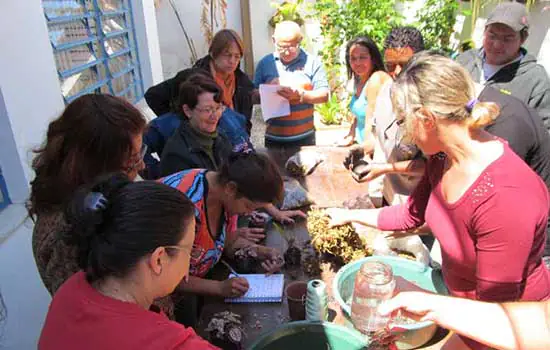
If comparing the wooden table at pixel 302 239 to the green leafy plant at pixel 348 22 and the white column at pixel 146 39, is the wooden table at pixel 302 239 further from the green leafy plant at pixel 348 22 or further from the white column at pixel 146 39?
the green leafy plant at pixel 348 22

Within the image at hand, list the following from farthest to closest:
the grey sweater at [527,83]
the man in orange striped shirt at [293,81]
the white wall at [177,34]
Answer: the white wall at [177,34] < the man in orange striped shirt at [293,81] < the grey sweater at [527,83]

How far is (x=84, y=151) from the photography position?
1.48 m

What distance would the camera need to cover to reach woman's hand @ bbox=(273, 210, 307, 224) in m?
2.36

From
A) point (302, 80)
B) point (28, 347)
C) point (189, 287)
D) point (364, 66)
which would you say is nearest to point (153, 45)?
point (302, 80)

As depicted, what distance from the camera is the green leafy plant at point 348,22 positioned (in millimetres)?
6207

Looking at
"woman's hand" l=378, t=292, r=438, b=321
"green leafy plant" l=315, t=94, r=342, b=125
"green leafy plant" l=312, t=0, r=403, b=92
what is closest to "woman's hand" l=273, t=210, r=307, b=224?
"woman's hand" l=378, t=292, r=438, b=321

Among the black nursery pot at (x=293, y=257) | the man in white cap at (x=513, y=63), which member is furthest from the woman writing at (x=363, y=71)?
the black nursery pot at (x=293, y=257)

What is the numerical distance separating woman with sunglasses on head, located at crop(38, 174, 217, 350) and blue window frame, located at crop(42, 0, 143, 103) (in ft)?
8.55

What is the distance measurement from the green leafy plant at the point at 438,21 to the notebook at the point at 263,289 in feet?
16.9

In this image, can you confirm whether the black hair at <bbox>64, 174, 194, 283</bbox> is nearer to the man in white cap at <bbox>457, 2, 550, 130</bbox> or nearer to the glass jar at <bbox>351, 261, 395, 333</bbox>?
the glass jar at <bbox>351, 261, 395, 333</bbox>

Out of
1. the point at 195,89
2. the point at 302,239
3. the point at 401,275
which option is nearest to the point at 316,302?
the point at 401,275

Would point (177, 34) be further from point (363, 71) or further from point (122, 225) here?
point (122, 225)

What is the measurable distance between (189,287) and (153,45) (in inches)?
175

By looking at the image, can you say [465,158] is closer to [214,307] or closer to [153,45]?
[214,307]
